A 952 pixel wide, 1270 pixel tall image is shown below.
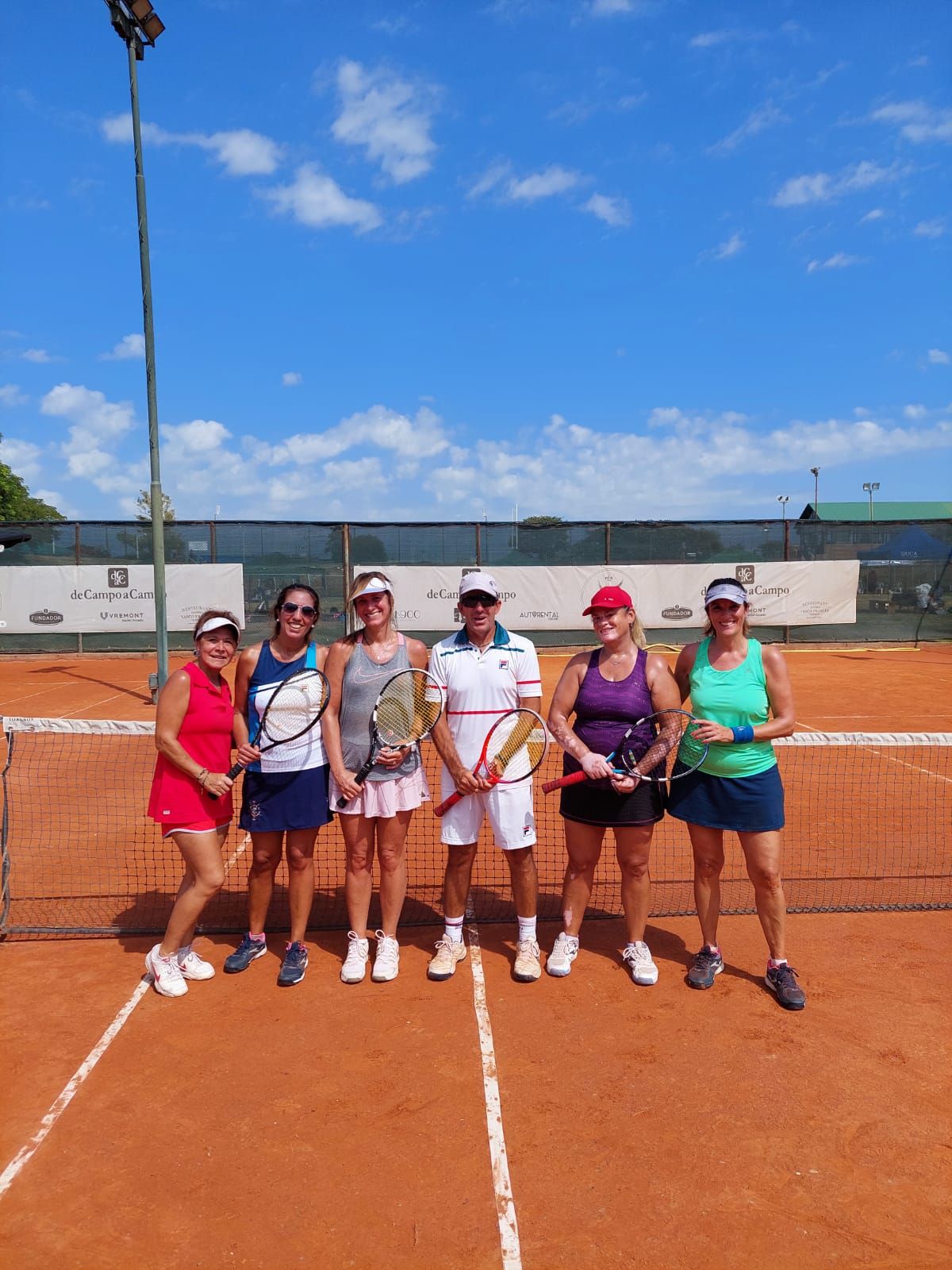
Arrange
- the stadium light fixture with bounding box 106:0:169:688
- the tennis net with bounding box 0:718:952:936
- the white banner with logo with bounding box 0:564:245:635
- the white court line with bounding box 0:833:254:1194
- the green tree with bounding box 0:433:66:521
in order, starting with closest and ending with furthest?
the white court line with bounding box 0:833:254:1194 → the tennis net with bounding box 0:718:952:936 → the stadium light fixture with bounding box 106:0:169:688 → the white banner with logo with bounding box 0:564:245:635 → the green tree with bounding box 0:433:66:521

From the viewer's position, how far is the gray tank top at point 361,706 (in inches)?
159

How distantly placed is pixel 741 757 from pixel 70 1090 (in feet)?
10.4

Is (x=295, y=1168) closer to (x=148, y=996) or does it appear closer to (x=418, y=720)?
(x=148, y=996)

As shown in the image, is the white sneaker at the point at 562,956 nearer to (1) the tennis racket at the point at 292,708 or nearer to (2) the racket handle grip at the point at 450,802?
(2) the racket handle grip at the point at 450,802

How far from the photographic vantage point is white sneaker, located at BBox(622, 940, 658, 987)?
4.09 m

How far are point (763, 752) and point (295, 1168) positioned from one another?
258cm

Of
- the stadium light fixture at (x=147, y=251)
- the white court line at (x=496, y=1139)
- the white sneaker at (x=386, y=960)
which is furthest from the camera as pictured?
the stadium light fixture at (x=147, y=251)

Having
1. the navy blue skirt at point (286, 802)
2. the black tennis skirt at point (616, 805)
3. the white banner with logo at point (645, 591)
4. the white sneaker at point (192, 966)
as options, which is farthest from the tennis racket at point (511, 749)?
the white banner with logo at point (645, 591)

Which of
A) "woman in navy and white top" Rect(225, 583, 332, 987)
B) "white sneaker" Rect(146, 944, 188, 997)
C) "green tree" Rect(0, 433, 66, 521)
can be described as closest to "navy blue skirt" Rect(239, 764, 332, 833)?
"woman in navy and white top" Rect(225, 583, 332, 987)

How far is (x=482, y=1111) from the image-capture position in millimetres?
3156

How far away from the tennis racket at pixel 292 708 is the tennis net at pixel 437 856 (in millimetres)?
1311

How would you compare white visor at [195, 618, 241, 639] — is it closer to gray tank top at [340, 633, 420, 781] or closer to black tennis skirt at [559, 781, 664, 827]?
gray tank top at [340, 633, 420, 781]

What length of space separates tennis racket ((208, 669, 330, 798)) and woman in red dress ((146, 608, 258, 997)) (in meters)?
0.12

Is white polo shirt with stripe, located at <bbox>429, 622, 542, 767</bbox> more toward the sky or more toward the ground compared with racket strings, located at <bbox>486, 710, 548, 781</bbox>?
more toward the sky
